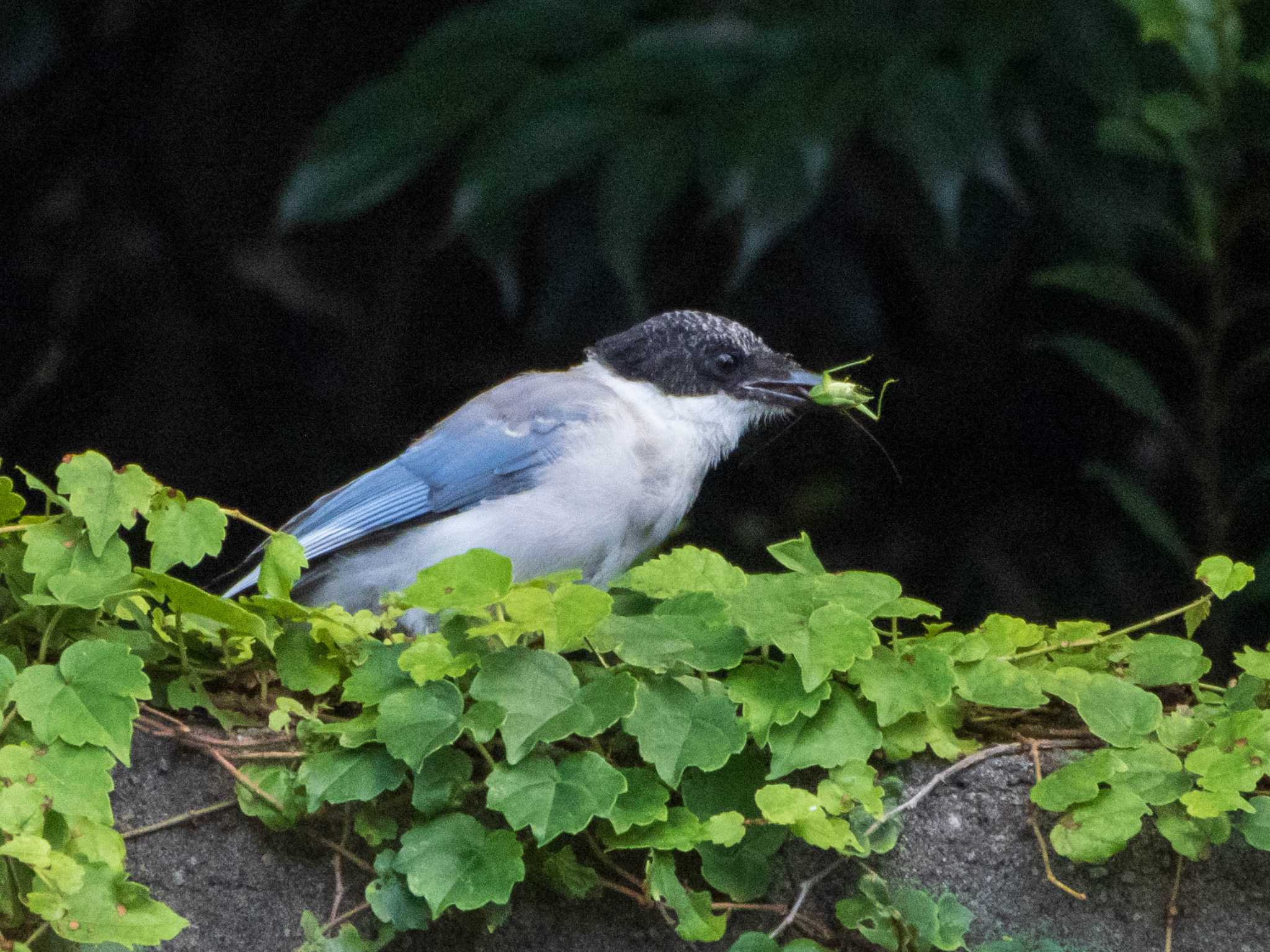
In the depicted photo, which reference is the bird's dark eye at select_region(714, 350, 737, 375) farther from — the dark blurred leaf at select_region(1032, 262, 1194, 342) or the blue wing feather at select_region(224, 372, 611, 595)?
the dark blurred leaf at select_region(1032, 262, 1194, 342)

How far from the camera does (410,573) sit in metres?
2.75

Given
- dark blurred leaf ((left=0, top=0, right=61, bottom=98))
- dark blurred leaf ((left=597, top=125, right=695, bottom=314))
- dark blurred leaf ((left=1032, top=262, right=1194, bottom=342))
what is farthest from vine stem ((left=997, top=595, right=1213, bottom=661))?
dark blurred leaf ((left=0, top=0, right=61, bottom=98))

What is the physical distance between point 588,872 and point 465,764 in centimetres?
19

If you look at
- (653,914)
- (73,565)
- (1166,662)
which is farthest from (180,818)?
(1166,662)

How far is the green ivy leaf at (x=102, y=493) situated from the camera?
192cm

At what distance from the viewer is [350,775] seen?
1.84 meters

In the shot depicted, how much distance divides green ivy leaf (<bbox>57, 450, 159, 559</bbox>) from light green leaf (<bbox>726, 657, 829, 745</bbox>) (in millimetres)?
753

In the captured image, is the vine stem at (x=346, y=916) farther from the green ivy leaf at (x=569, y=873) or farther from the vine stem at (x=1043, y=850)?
the vine stem at (x=1043, y=850)

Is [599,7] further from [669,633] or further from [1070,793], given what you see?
[1070,793]

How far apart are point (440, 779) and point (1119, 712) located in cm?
82

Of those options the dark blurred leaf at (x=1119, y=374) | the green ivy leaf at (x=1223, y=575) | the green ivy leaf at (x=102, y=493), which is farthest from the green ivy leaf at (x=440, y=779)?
the dark blurred leaf at (x=1119, y=374)

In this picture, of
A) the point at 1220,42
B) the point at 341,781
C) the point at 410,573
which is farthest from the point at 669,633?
the point at 1220,42

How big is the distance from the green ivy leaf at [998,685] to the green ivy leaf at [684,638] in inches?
11.7

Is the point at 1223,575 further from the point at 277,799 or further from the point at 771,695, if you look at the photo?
the point at 277,799
